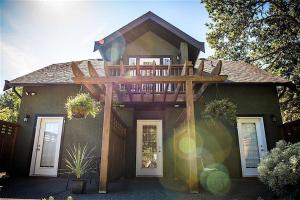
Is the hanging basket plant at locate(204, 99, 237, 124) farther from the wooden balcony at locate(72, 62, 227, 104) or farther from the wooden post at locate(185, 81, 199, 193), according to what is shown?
the wooden post at locate(185, 81, 199, 193)

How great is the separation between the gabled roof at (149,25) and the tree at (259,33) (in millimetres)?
5535

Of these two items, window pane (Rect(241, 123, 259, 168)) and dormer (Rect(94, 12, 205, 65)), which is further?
dormer (Rect(94, 12, 205, 65))

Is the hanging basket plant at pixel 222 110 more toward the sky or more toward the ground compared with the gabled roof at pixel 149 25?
more toward the ground

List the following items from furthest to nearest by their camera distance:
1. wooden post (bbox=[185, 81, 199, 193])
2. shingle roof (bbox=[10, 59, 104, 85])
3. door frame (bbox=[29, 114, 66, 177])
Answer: shingle roof (bbox=[10, 59, 104, 85]), door frame (bbox=[29, 114, 66, 177]), wooden post (bbox=[185, 81, 199, 193])

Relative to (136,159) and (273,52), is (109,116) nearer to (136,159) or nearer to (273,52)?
(136,159)

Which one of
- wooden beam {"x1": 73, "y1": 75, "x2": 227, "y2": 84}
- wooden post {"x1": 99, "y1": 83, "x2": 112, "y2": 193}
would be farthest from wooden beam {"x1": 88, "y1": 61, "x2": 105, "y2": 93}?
wooden post {"x1": 99, "y1": 83, "x2": 112, "y2": 193}

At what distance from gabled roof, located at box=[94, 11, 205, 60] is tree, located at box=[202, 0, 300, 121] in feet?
18.2

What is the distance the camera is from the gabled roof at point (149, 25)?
8.00 meters

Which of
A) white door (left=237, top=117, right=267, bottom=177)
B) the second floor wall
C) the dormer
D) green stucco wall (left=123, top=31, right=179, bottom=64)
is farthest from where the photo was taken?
green stucco wall (left=123, top=31, right=179, bottom=64)

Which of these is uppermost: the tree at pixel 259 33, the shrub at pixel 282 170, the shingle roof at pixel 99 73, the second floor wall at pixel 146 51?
the tree at pixel 259 33

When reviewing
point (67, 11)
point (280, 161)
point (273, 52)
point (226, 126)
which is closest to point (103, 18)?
point (67, 11)

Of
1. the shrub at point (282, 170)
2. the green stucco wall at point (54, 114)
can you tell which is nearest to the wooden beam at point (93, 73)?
the green stucco wall at point (54, 114)

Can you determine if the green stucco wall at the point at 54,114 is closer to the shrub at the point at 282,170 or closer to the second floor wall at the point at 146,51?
the second floor wall at the point at 146,51

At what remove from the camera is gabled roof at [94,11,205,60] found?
8000 mm
